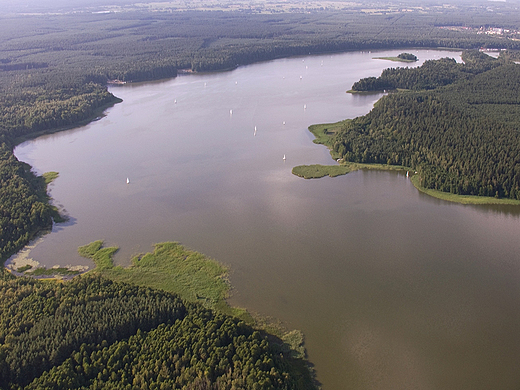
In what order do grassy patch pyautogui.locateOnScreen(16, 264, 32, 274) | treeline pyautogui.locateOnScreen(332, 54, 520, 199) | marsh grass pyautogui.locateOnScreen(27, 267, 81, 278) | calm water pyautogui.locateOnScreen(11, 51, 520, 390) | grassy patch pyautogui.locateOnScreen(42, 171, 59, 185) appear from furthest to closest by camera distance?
grassy patch pyautogui.locateOnScreen(42, 171, 59, 185), treeline pyautogui.locateOnScreen(332, 54, 520, 199), grassy patch pyautogui.locateOnScreen(16, 264, 32, 274), marsh grass pyautogui.locateOnScreen(27, 267, 81, 278), calm water pyautogui.locateOnScreen(11, 51, 520, 390)

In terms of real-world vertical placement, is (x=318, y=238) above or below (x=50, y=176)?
below

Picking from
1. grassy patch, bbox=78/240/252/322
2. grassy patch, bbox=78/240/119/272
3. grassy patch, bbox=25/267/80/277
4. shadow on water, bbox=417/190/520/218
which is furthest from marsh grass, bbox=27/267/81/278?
A: shadow on water, bbox=417/190/520/218

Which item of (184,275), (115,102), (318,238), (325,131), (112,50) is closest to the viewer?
(184,275)

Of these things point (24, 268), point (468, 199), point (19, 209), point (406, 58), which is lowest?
point (468, 199)

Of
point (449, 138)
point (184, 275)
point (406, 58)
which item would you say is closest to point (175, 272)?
point (184, 275)

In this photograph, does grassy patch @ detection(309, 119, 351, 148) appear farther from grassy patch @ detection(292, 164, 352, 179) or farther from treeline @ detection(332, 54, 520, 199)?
grassy patch @ detection(292, 164, 352, 179)

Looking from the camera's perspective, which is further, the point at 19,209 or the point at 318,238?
the point at 19,209

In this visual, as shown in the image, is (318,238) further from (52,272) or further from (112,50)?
(112,50)
